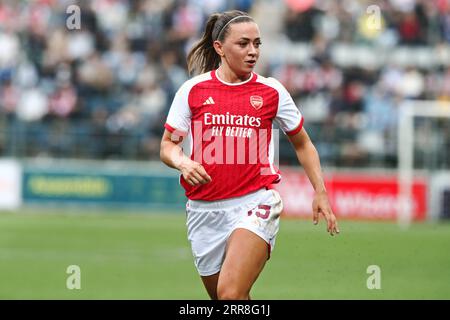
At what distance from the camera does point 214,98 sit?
7.62 metres

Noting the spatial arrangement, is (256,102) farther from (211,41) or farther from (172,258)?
(172,258)

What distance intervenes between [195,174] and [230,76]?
3.30 feet

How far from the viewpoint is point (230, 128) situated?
757 cm

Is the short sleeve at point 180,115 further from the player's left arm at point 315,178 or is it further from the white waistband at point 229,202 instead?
the player's left arm at point 315,178

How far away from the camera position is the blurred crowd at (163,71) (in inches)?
916

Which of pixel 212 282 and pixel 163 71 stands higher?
pixel 163 71

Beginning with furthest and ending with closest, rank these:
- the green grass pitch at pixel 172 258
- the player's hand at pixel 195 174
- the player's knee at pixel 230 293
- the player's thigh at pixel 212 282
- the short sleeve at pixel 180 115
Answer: the green grass pitch at pixel 172 258
the player's thigh at pixel 212 282
the short sleeve at pixel 180 115
the player's knee at pixel 230 293
the player's hand at pixel 195 174

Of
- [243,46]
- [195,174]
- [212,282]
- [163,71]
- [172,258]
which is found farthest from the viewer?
[163,71]

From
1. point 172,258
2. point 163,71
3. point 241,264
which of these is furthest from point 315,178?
point 163,71

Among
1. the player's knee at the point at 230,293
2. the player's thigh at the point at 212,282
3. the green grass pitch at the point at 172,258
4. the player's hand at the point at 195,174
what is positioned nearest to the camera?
the player's hand at the point at 195,174

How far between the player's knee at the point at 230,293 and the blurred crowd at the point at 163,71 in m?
15.8

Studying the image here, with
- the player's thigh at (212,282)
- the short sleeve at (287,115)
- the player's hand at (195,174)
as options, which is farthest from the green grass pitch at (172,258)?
the player's hand at (195,174)

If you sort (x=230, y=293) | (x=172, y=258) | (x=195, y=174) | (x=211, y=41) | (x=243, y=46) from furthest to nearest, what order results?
(x=172, y=258) → (x=211, y=41) → (x=243, y=46) → (x=230, y=293) → (x=195, y=174)
